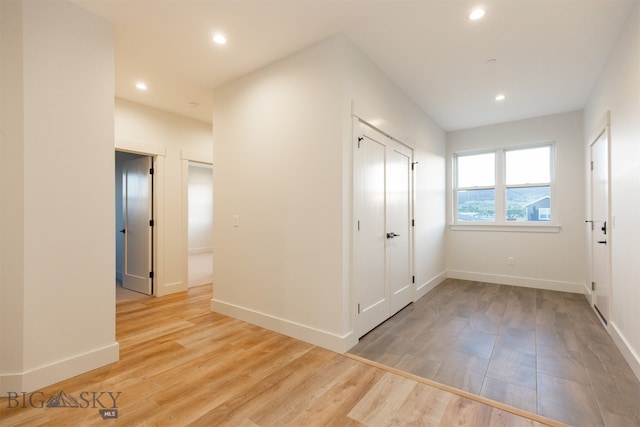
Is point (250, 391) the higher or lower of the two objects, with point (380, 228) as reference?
lower

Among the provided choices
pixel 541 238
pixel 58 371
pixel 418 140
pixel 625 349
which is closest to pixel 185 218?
pixel 58 371

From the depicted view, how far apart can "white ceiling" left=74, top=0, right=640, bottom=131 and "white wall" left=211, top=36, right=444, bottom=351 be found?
238 millimetres

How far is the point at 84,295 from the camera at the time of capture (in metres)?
2.26

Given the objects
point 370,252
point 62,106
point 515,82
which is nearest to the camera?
point 62,106

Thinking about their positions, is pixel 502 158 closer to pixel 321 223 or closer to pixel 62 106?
pixel 321 223

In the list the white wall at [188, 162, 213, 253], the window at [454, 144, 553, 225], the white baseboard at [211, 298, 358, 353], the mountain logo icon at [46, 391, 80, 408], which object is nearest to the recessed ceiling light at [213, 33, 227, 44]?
the white baseboard at [211, 298, 358, 353]

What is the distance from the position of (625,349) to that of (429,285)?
2.37m

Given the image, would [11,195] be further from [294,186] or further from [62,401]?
[294,186]

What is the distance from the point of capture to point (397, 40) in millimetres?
2713

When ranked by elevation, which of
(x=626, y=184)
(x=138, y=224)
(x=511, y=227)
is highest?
(x=626, y=184)

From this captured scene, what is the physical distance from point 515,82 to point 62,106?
15.1 feet

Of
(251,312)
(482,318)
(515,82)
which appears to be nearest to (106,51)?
(251,312)

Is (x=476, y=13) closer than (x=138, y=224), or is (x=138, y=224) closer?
(x=476, y=13)

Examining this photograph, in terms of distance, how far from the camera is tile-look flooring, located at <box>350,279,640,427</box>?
1.89m
